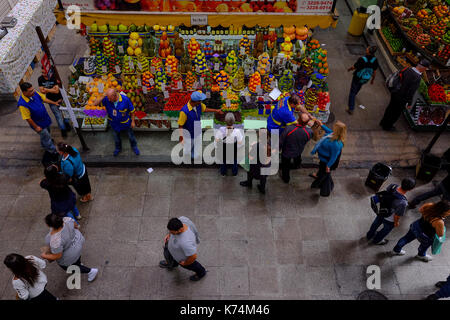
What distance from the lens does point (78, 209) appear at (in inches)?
275

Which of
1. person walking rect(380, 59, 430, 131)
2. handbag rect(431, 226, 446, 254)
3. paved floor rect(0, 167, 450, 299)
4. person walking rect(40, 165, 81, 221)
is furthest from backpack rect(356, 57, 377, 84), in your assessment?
person walking rect(40, 165, 81, 221)

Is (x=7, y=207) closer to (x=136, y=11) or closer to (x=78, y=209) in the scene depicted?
(x=78, y=209)

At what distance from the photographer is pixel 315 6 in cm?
817

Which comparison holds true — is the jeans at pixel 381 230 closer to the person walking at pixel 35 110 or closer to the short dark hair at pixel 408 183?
the short dark hair at pixel 408 183

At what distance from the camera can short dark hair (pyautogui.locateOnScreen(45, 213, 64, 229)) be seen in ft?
15.6

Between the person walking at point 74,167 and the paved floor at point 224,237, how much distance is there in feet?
1.65

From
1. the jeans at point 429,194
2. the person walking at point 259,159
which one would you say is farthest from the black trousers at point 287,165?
the jeans at point 429,194

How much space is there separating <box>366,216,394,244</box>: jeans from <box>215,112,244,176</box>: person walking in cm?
294

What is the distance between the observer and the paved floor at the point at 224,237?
5934 mm

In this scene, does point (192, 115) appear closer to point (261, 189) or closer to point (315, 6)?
point (261, 189)

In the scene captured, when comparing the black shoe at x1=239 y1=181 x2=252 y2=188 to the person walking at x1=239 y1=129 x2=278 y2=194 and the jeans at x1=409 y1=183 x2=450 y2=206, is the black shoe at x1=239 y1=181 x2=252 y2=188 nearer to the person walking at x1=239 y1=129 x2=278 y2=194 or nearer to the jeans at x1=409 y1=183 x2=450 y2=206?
the person walking at x1=239 y1=129 x2=278 y2=194

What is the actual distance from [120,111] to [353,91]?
5.88 metres

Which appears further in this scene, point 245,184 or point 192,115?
point 245,184

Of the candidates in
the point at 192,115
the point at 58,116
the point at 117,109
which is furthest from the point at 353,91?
the point at 58,116
